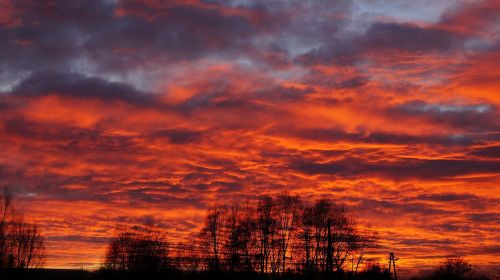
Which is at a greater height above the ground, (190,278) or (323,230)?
(323,230)

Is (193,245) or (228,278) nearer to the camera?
(228,278)

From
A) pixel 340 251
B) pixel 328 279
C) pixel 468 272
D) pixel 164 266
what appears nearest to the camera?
pixel 328 279

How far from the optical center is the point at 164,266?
112 m

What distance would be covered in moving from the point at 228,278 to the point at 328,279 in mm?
19708

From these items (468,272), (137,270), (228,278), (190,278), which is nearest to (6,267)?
(137,270)

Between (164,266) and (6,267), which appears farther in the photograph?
(164,266)

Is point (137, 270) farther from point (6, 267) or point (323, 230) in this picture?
point (323, 230)

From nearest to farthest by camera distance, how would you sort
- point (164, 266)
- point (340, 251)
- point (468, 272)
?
point (340, 251), point (164, 266), point (468, 272)

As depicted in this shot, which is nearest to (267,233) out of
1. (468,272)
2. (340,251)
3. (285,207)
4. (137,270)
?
(285,207)

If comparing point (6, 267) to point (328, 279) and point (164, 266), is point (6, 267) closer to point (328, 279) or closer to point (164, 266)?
point (164, 266)

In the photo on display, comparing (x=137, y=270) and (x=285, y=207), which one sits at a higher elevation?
(x=285, y=207)

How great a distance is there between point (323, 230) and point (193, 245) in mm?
29662

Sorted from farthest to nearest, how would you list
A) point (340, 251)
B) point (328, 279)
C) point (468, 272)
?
point (468, 272) → point (340, 251) → point (328, 279)

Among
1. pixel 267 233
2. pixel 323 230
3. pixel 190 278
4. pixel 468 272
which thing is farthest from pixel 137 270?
pixel 468 272
